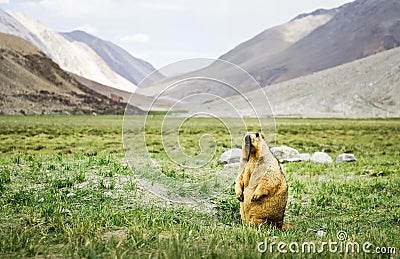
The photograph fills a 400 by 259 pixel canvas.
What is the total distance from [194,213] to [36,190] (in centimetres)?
372

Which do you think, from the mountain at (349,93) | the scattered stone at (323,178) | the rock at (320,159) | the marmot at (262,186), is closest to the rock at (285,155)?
the rock at (320,159)

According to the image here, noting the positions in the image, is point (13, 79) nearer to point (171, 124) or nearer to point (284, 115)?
point (284, 115)

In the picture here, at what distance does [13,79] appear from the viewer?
145 metres

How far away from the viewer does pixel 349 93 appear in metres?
134

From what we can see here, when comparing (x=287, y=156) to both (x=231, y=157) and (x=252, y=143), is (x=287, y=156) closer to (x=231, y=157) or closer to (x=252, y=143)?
(x=231, y=157)

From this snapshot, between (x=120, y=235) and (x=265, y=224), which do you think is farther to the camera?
(x=265, y=224)

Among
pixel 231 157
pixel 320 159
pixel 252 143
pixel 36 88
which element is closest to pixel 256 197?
pixel 252 143

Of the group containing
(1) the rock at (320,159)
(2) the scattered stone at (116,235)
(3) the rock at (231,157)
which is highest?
(2) the scattered stone at (116,235)

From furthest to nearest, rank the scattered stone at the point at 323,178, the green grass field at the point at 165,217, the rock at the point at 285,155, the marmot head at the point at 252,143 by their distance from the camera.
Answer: the rock at the point at 285,155, the scattered stone at the point at 323,178, the marmot head at the point at 252,143, the green grass field at the point at 165,217

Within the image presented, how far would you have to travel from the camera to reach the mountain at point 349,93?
122 m

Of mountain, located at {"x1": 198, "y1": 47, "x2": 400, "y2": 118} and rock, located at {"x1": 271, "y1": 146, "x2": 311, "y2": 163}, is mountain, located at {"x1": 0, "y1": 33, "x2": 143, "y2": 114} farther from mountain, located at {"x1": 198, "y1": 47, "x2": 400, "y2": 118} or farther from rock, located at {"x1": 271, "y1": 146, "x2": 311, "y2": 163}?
rock, located at {"x1": 271, "y1": 146, "x2": 311, "y2": 163}

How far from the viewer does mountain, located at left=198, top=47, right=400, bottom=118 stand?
399 ft

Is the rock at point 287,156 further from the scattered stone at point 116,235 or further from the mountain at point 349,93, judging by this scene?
the mountain at point 349,93

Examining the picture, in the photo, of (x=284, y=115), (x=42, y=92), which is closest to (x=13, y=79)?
(x=42, y=92)
